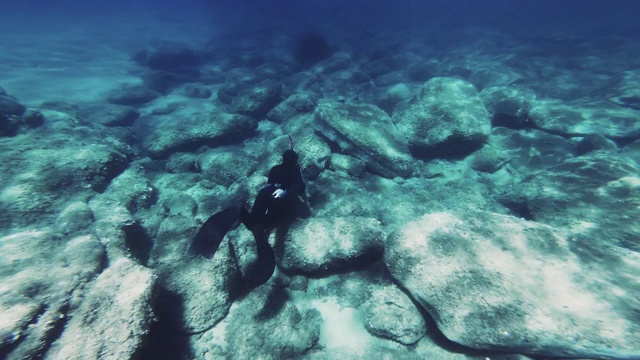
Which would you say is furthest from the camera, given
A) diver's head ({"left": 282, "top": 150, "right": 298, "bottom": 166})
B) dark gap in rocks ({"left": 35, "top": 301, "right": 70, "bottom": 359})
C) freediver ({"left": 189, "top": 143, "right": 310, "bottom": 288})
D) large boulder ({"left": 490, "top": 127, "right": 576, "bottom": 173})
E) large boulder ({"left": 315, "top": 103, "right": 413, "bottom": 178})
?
large boulder ({"left": 490, "top": 127, "right": 576, "bottom": 173})

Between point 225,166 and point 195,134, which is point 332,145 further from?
Answer: point 195,134

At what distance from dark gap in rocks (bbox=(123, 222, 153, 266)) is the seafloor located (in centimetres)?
5

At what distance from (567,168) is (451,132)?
2.54m

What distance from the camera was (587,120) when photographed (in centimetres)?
826

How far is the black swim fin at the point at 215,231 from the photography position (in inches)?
172

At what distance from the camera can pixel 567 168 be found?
6199mm

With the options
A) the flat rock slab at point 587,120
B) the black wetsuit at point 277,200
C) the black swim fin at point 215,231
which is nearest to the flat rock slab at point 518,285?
the black wetsuit at point 277,200

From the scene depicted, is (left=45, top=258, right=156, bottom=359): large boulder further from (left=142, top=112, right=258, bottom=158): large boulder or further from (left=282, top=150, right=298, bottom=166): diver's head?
(left=142, top=112, right=258, bottom=158): large boulder

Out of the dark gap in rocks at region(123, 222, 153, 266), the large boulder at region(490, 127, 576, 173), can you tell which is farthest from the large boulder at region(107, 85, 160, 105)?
the large boulder at region(490, 127, 576, 173)

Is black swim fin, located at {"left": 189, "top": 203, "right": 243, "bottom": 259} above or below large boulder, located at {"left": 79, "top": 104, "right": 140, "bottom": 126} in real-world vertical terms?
above

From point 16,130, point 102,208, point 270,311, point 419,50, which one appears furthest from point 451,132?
point 419,50

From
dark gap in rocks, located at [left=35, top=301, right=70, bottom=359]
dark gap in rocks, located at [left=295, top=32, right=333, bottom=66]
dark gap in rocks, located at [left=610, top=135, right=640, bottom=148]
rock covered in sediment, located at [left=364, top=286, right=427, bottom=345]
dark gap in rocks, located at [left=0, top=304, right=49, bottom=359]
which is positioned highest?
dark gap in rocks, located at [left=0, top=304, right=49, bottom=359]

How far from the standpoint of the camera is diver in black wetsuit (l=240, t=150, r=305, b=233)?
4375mm

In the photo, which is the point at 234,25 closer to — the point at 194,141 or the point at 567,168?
the point at 194,141
